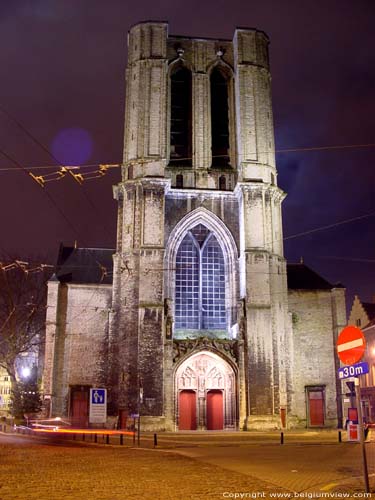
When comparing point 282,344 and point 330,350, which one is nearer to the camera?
point 282,344

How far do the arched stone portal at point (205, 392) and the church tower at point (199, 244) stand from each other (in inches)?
2.1

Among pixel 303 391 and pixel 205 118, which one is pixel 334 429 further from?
pixel 205 118

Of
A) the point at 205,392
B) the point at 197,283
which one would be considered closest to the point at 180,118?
the point at 197,283

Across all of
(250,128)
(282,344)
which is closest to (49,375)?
(282,344)

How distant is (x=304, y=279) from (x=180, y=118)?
1234 cm

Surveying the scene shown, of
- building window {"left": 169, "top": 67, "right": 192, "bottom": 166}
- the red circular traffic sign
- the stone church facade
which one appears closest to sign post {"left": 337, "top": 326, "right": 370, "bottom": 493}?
the red circular traffic sign

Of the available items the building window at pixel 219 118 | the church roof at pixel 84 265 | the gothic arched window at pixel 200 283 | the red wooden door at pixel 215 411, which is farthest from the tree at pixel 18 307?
the building window at pixel 219 118

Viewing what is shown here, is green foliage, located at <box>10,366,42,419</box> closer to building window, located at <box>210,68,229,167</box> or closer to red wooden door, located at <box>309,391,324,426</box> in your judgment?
red wooden door, located at <box>309,391,324,426</box>

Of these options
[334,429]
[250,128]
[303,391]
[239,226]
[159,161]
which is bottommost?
[334,429]

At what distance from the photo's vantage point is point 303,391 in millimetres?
30078

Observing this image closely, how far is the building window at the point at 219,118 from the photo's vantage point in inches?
1286

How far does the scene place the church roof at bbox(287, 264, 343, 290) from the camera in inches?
1280

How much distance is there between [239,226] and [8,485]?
906 inches

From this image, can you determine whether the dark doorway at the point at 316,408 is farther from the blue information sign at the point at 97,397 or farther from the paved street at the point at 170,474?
the blue information sign at the point at 97,397
